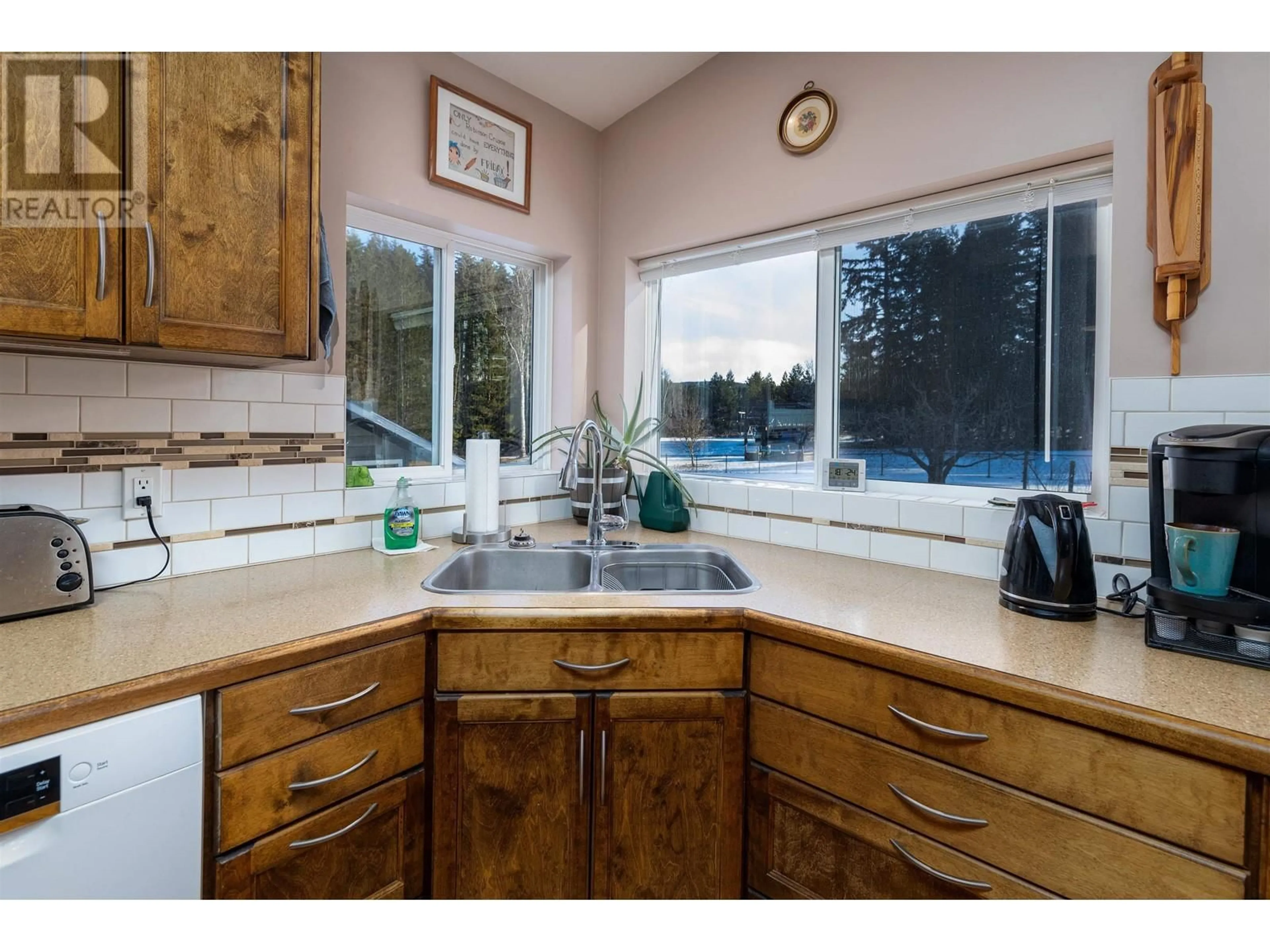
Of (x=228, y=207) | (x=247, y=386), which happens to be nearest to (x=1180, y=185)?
(x=228, y=207)

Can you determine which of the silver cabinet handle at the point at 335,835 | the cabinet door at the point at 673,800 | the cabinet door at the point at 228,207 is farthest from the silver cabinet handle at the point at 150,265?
the cabinet door at the point at 673,800

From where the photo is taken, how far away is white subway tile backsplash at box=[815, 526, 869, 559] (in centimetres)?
186

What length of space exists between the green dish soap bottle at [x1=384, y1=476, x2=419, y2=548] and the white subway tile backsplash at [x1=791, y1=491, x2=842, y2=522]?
1188mm

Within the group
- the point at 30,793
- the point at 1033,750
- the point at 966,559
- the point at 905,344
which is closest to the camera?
the point at 30,793

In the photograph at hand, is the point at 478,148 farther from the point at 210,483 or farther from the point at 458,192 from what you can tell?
the point at 210,483

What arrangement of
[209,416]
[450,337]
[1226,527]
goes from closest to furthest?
[1226,527], [209,416], [450,337]

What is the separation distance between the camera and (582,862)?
135 cm

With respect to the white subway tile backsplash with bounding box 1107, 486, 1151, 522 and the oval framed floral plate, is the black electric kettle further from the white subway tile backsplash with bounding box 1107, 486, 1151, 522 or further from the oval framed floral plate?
the oval framed floral plate

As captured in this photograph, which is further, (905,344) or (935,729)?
(905,344)

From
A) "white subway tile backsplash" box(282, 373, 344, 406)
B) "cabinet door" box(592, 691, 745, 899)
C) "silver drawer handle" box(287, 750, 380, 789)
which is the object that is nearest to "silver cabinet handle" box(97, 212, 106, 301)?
"white subway tile backsplash" box(282, 373, 344, 406)

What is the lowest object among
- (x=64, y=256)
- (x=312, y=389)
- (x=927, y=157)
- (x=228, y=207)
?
(x=312, y=389)

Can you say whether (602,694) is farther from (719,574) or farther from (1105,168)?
(1105,168)

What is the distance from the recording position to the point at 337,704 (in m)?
1.15

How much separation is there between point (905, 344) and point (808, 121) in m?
0.75
